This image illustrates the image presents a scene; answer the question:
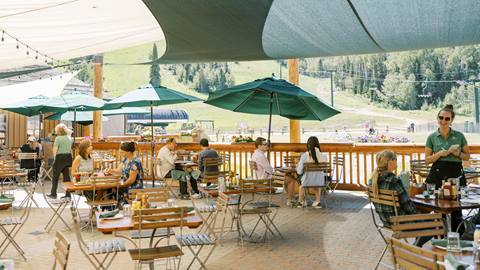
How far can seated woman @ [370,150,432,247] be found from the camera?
4.45m

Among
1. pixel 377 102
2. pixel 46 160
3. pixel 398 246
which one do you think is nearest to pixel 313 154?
pixel 398 246

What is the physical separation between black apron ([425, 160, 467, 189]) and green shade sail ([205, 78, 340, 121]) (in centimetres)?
294

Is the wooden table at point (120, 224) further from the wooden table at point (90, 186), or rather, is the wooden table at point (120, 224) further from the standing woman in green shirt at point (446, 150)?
the standing woman in green shirt at point (446, 150)

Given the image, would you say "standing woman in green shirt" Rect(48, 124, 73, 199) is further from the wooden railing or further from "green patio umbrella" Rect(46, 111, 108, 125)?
"green patio umbrella" Rect(46, 111, 108, 125)

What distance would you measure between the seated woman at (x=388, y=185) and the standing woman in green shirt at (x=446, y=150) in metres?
0.76

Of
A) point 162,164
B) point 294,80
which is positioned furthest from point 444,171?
point 294,80

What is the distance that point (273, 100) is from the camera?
9.15 meters

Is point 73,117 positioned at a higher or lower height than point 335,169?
higher

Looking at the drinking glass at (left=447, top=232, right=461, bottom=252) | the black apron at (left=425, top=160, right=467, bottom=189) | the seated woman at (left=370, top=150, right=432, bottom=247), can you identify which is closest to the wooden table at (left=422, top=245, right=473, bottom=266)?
the drinking glass at (left=447, top=232, right=461, bottom=252)

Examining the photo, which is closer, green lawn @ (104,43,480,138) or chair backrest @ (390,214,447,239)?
chair backrest @ (390,214,447,239)

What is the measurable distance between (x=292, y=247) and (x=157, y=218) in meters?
2.34

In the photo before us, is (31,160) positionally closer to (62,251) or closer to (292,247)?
(292,247)

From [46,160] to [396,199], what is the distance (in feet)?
36.3

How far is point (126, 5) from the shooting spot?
717cm
